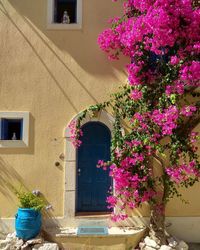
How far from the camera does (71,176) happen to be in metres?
6.59

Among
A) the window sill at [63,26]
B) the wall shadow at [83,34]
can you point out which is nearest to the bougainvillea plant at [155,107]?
the wall shadow at [83,34]

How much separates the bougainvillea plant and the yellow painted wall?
1.26ft

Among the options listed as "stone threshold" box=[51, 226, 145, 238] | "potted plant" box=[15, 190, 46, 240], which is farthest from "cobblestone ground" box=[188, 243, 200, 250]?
"potted plant" box=[15, 190, 46, 240]

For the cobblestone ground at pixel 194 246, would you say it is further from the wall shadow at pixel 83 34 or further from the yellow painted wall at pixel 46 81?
the wall shadow at pixel 83 34

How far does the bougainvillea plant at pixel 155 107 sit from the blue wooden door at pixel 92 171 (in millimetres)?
406

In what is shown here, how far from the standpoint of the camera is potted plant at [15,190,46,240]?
602cm

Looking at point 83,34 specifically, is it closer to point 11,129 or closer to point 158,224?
point 11,129

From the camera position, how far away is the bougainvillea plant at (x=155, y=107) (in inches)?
231

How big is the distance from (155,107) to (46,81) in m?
2.50

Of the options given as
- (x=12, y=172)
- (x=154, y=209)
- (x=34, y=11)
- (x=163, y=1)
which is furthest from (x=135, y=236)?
(x=34, y=11)

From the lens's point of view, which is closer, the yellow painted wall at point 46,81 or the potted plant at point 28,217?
the potted plant at point 28,217

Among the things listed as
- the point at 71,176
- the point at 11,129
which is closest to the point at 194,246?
the point at 71,176

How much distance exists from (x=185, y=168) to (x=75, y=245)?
261 cm

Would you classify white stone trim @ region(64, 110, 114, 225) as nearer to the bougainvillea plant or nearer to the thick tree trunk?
the bougainvillea plant
